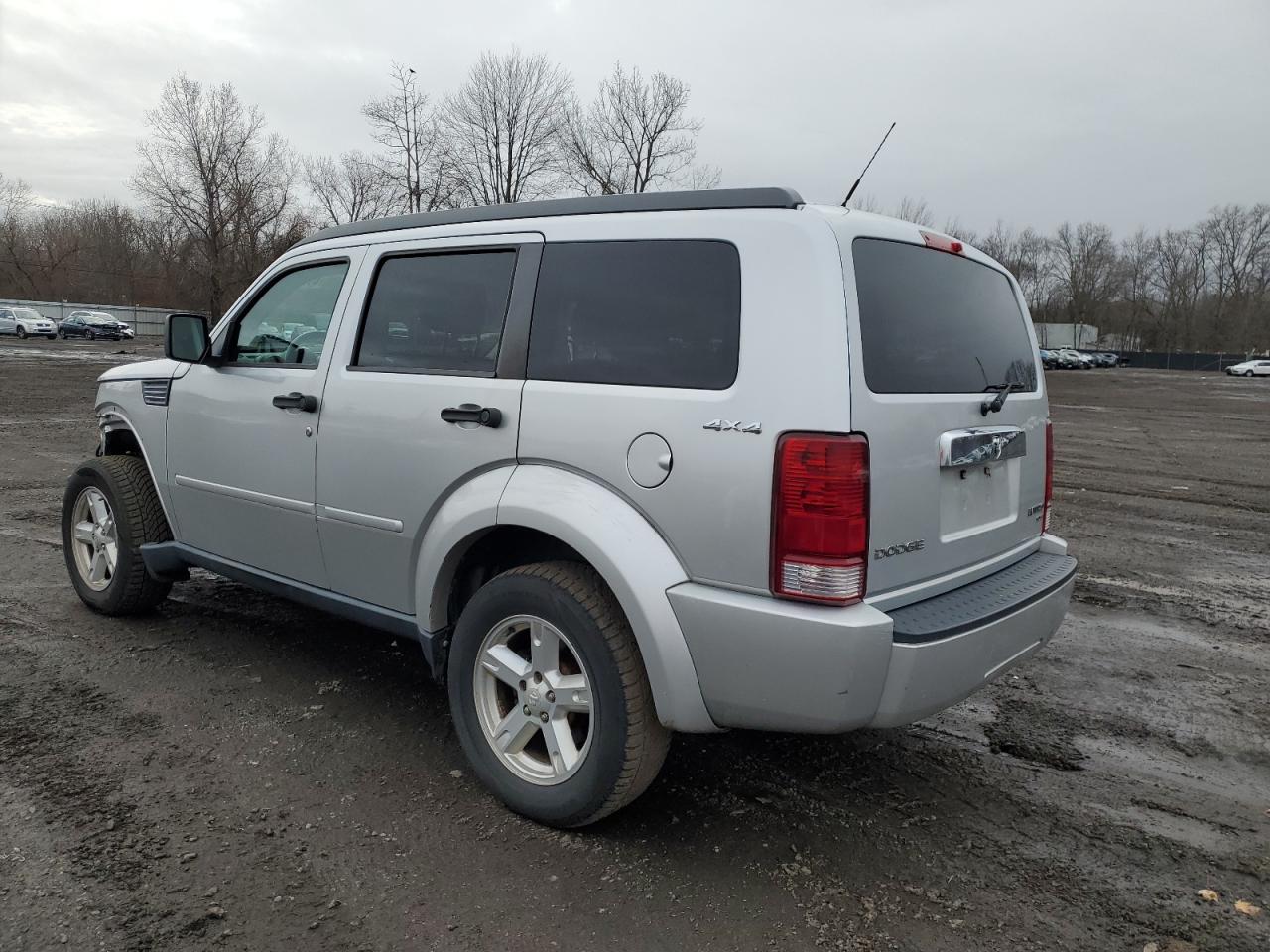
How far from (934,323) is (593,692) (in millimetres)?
1615

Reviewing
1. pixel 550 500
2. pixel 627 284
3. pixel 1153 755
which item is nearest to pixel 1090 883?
pixel 1153 755

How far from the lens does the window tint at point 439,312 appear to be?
3.34 metres

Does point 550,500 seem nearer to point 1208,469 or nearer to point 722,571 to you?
point 722,571

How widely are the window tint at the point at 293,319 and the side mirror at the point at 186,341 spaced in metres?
0.16

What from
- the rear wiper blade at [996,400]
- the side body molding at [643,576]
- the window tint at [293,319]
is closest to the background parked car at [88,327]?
the window tint at [293,319]

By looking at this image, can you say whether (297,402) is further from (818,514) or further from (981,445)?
(981,445)

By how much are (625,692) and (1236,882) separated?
1.98 meters

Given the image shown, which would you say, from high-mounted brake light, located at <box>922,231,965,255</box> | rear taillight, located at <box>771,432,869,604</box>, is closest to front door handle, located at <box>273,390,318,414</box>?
rear taillight, located at <box>771,432,869,604</box>

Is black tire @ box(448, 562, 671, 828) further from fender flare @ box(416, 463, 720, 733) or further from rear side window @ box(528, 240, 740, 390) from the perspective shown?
rear side window @ box(528, 240, 740, 390)

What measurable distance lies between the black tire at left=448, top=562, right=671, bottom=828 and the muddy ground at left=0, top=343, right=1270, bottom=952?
15 cm

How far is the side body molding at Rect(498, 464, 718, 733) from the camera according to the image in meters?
2.71

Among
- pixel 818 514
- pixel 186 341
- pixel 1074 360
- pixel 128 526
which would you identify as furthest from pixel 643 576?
pixel 1074 360

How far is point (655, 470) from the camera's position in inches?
108

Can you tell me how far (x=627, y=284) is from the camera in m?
3.00
